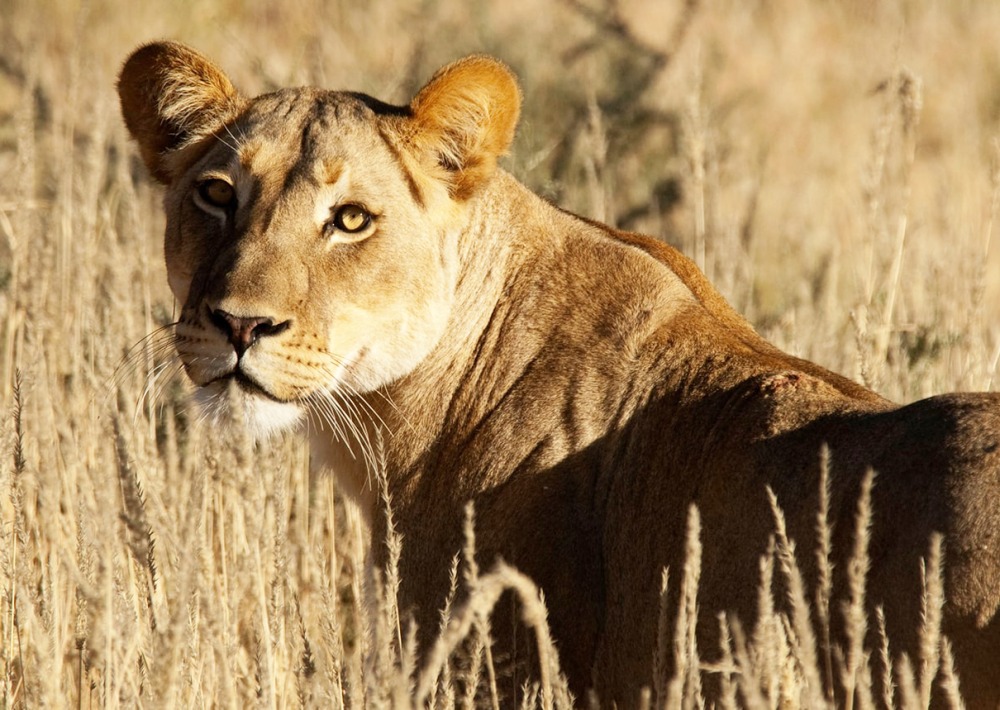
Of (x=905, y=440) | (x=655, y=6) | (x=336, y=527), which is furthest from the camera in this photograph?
(x=655, y=6)

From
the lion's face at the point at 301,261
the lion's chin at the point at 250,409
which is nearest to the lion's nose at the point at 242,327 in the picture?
the lion's face at the point at 301,261

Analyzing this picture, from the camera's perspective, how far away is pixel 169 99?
190 inches

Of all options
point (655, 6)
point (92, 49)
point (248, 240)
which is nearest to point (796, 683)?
point (248, 240)

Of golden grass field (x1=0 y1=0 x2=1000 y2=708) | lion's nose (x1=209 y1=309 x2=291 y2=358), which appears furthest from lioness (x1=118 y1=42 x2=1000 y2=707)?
golden grass field (x1=0 y1=0 x2=1000 y2=708)

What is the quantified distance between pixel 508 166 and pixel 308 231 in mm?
3838

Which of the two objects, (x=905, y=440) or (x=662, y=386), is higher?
(x=662, y=386)

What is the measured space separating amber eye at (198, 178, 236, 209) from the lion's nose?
0.53 meters

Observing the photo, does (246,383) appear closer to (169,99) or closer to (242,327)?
(242,327)

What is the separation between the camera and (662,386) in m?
4.20

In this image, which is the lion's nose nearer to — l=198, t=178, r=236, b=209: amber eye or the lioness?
the lioness

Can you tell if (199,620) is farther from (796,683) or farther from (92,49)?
(92,49)

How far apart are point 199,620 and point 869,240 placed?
3.92 metres

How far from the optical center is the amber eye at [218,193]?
4480 mm

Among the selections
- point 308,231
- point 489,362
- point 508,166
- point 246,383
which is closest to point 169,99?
point 308,231
